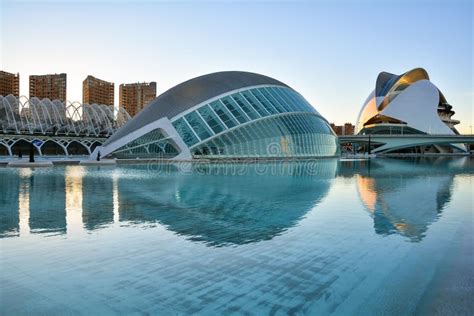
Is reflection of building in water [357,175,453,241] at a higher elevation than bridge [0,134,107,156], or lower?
lower

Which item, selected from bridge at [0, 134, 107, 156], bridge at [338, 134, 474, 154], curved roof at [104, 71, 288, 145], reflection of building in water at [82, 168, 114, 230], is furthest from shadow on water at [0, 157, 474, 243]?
bridge at [338, 134, 474, 154]

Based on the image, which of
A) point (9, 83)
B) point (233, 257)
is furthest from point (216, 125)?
point (9, 83)

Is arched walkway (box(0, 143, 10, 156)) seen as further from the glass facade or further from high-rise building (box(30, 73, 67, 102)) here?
high-rise building (box(30, 73, 67, 102))

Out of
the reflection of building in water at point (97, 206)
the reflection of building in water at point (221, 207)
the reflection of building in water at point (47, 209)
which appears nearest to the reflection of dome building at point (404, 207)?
the reflection of building in water at point (221, 207)

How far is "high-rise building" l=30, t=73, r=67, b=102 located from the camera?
107562 mm

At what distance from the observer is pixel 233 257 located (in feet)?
18.3

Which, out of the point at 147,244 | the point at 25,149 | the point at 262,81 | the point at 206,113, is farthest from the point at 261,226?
the point at 25,149

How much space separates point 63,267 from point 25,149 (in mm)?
60566

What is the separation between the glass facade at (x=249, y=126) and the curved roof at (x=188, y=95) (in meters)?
1.12

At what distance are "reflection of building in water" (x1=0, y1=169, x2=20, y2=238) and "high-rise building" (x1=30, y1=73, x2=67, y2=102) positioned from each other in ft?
344

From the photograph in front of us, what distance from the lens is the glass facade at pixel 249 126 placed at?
33781 mm

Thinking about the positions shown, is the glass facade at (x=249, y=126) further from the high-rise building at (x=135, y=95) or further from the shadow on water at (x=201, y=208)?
the high-rise building at (x=135, y=95)

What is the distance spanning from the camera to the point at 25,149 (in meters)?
58.0

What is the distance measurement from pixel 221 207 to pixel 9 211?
4.94 metres
